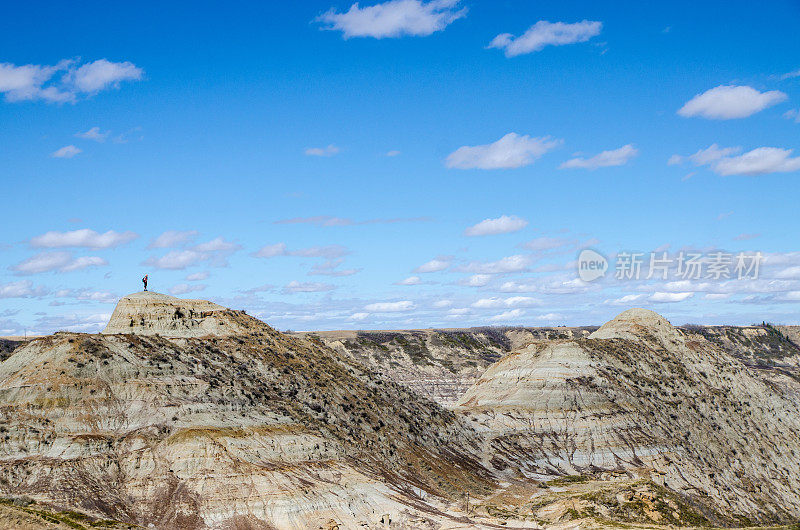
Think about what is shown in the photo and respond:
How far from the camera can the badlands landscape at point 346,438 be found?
56.5 m

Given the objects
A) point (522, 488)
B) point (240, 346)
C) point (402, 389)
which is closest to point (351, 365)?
point (402, 389)

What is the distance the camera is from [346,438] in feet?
236

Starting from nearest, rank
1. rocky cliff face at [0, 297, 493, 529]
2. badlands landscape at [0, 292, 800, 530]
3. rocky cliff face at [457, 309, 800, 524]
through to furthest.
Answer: rocky cliff face at [0, 297, 493, 529], badlands landscape at [0, 292, 800, 530], rocky cliff face at [457, 309, 800, 524]

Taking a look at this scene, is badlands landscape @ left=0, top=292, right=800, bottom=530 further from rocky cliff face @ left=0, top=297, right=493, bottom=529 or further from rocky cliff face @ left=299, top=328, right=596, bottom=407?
rocky cliff face @ left=299, top=328, right=596, bottom=407

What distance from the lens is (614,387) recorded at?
10431 centimetres

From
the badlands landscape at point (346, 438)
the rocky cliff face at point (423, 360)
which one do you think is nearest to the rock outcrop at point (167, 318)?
the badlands landscape at point (346, 438)

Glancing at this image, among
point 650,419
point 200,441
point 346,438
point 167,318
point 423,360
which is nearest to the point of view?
point 200,441

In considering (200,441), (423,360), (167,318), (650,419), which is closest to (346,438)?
(200,441)

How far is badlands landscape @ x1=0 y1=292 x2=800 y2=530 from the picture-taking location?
5653 cm

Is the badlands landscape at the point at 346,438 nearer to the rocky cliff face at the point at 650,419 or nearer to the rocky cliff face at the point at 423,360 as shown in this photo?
the rocky cliff face at the point at 650,419

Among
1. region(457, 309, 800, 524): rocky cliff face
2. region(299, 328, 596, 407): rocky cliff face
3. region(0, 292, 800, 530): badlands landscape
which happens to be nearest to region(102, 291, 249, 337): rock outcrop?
region(0, 292, 800, 530): badlands landscape

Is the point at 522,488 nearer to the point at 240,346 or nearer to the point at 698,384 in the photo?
the point at 240,346

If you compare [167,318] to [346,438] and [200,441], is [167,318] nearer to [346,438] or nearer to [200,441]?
[346,438]

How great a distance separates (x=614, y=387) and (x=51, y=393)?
70.0 m
